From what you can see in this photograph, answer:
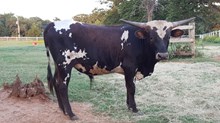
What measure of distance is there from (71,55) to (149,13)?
24.1m

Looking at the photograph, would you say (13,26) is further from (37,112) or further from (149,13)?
(37,112)

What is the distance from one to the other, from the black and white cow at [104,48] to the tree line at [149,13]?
2093cm

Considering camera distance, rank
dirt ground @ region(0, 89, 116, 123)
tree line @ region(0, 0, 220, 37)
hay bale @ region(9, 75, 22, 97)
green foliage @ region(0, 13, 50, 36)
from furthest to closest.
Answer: green foliage @ region(0, 13, 50, 36) < tree line @ region(0, 0, 220, 37) < hay bale @ region(9, 75, 22, 97) < dirt ground @ region(0, 89, 116, 123)

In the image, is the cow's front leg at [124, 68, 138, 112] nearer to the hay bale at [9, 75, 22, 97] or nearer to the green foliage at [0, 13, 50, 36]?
the hay bale at [9, 75, 22, 97]

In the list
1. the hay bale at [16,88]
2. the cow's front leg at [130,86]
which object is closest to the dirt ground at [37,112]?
the hay bale at [16,88]

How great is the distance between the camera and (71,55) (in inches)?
222

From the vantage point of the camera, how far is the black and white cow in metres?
5.60

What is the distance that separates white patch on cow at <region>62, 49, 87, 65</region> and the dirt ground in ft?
2.93

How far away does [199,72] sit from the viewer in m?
10.3

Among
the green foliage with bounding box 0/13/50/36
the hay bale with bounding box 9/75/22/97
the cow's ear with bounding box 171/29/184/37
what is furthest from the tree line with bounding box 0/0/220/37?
the cow's ear with bounding box 171/29/184/37

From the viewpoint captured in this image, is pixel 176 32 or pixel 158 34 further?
pixel 176 32

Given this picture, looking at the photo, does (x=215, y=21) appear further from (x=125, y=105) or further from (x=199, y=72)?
(x=125, y=105)

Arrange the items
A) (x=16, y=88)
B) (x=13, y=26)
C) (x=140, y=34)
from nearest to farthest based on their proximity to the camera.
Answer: (x=140, y=34)
(x=16, y=88)
(x=13, y=26)

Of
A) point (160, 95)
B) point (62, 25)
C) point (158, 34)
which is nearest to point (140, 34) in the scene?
point (158, 34)
